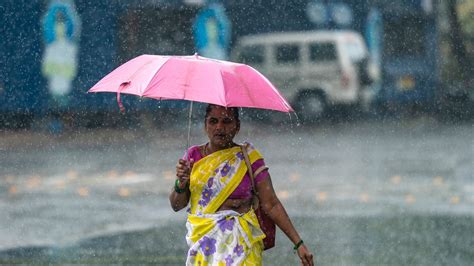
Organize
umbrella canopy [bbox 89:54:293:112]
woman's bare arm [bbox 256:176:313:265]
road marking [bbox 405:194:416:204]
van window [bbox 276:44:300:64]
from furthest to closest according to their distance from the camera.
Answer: van window [bbox 276:44:300:64] → road marking [bbox 405:194:416:204] → woman's bare arm [bbox 256:176:313:265] → umbrella canopy [bbox 89:54:293:112]

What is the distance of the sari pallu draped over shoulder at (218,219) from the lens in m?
5.13

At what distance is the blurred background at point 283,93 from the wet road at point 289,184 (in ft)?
0.04

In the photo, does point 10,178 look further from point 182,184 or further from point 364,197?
point 182,184

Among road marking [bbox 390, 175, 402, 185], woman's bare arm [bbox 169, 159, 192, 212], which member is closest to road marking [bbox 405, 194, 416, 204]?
road marking [bbox 390, 175, 402, 185]

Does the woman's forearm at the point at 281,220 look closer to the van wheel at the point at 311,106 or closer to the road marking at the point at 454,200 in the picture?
the road marking at the point at 454,200

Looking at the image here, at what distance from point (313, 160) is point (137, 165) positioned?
127cm

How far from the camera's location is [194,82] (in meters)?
4.97

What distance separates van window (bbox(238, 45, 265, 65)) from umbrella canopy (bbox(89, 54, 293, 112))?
466cm

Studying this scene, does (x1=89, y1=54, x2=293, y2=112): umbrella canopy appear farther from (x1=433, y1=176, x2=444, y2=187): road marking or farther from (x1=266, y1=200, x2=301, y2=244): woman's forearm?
(x1=433, y1=176, x2=444, y2=187): road marking

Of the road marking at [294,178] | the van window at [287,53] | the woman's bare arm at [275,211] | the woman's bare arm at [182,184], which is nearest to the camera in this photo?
the woman's bare arm at [182,184]

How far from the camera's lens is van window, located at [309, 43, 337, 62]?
10.0m

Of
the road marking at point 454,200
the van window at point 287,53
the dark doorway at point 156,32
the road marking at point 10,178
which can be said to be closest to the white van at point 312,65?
the van window at point 287,53

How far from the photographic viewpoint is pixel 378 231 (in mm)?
8992

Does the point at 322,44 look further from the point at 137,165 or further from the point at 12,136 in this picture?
the point at 12,136
